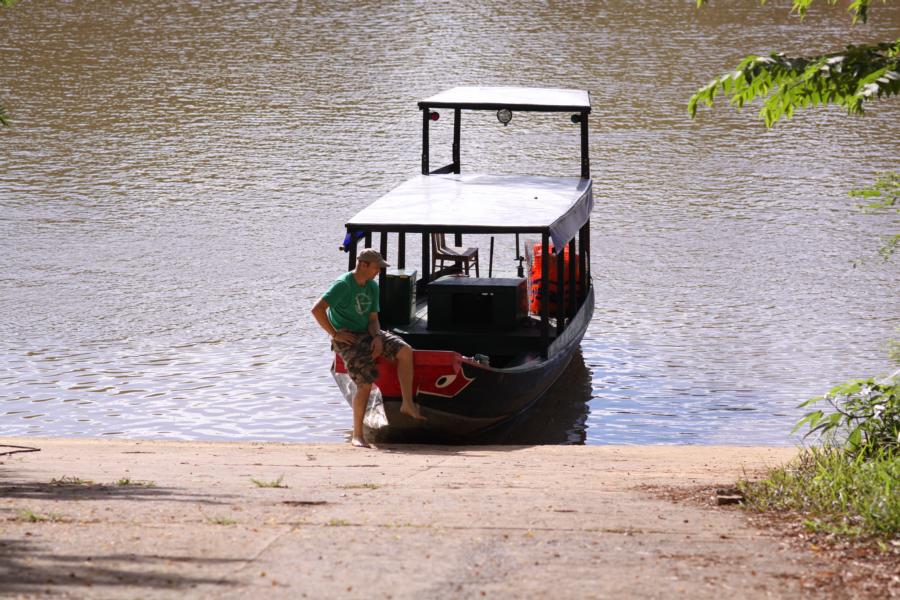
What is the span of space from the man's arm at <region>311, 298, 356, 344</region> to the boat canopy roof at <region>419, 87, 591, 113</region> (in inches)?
237

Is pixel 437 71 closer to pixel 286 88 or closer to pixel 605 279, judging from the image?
pixel 286 88

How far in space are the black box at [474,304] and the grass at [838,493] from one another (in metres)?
5.01

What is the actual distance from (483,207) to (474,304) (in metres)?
0.98

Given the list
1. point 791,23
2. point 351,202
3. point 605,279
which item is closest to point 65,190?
point 351,202

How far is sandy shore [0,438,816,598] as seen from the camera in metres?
6.21

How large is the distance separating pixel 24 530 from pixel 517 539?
8.29ft

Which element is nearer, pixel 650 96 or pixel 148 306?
pixel 148 306

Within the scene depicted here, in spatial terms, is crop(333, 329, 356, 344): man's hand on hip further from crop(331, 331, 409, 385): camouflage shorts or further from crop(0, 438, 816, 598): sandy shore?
crop(0, 438, 816, 598): sandy shore

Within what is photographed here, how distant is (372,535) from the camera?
7.12m

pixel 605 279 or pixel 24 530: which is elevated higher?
pixel 24 530

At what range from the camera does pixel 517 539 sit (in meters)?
7.09

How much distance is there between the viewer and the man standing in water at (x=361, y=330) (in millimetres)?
11469

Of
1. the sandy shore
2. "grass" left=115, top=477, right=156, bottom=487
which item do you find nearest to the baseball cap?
the sandy shore

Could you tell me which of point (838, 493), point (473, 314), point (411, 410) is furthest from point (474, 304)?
point (838, 493)
